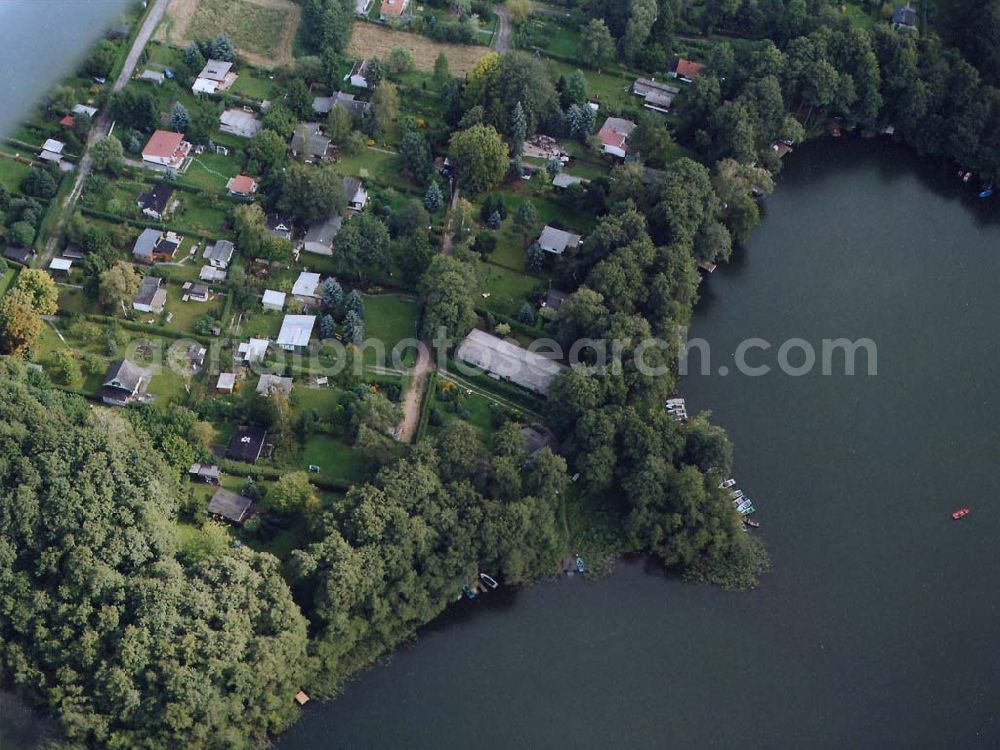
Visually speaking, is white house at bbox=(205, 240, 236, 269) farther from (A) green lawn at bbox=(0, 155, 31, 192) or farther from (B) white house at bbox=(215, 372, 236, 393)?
(A) green lawn at bbox=(0, 155, 31, 192)

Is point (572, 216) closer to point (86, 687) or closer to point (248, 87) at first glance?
point (248, 87)

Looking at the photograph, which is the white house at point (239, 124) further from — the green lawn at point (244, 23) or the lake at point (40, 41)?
the lake at point (40, 41)

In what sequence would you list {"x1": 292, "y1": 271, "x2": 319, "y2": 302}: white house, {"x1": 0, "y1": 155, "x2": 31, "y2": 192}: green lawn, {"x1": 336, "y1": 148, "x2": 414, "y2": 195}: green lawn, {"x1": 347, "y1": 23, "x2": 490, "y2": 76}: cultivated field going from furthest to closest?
{"x1": 347, "y1": 23, "x2": 490, "y2": 76}: cultivated field
{"x1": 336, "y1": 148, "x2": 414, "y2": 195}: green lawn
{"x1": 0, "y1": 155, "x2": 31, "y2": 192}: green lawn
{"x1": 292, "y1": 271, "x2": 319, "y2": 302}: white house

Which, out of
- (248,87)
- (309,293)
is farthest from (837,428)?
(248,87)

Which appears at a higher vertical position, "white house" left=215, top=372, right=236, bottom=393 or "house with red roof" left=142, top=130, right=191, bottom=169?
"house with red roof" left=142, top=130, right=191, bottom=169

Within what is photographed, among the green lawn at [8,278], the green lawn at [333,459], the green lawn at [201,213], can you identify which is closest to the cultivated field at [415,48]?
the green lawn at [201,213]

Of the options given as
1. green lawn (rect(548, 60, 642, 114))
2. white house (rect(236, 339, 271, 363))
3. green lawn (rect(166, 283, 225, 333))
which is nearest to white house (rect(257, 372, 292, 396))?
white house (rect(236, 339, 271, 363))
